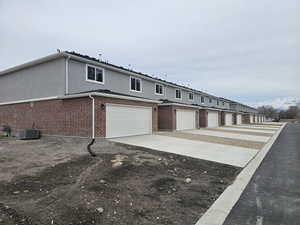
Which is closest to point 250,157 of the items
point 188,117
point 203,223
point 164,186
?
point 164,186

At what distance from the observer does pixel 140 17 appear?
45.6 ft

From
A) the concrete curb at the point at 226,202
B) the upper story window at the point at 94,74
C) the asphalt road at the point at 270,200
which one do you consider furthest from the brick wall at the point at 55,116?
the asphalt road at the point at 270,200

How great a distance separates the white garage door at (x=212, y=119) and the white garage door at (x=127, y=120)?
14.4m

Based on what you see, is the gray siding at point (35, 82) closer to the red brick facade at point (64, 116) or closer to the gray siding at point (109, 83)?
the gray siding at point (109, 83)

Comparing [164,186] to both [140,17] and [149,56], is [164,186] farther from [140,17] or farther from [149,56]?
[149,56]

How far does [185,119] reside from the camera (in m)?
21.5

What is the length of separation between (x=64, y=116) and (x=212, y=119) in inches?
877

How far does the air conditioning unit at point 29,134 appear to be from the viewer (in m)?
13.0

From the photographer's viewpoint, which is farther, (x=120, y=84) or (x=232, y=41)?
(x=120, y=84)

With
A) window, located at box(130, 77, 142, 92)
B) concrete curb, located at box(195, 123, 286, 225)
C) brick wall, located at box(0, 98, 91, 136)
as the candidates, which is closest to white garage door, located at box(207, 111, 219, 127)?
window, located at box(130, 77, 142, 92)

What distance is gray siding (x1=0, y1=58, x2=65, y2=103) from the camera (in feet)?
43.1

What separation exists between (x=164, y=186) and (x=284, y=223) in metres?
2.61

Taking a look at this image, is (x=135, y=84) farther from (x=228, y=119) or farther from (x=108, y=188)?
(x=228, y=119)

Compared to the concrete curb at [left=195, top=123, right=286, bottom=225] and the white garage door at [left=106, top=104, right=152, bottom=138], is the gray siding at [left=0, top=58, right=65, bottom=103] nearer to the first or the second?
the white garage door at [left=106, top=104, right=152, bottom=138]
